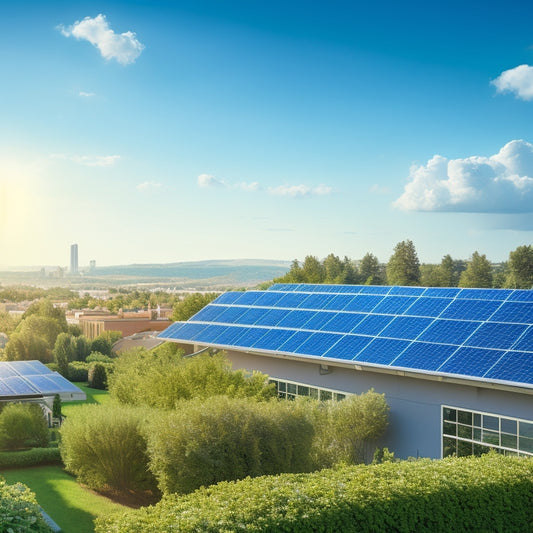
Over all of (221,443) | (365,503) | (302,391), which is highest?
(365,503)

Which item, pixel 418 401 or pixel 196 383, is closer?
pixel 418 401

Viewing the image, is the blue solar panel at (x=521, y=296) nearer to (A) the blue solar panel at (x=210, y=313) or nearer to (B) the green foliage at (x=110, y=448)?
(B) the green foliage at (x=110, y=448)

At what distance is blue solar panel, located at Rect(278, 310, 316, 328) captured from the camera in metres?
23.4

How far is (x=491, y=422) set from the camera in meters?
15.8

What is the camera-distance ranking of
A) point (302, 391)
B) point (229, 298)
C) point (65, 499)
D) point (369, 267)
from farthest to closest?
1. point (369, 267)
2. point (229, 298)
3. point (302, 391)
4. point (65, 499)

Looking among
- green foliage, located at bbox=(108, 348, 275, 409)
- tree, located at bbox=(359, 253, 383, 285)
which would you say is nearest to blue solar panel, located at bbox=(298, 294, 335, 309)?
green foliage, located at bbox=(108, 348, 275, 409)

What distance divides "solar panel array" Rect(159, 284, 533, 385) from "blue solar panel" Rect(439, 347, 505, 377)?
25 mm

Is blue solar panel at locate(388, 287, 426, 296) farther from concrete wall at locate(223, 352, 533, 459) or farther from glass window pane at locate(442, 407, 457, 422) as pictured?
glass window pane at locate(442, 407, 457, 422)

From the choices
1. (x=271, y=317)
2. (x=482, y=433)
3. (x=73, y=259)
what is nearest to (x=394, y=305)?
(x=271, y=317)

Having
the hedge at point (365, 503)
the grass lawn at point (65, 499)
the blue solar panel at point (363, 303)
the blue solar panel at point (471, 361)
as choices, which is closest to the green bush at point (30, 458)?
the grass lawn at point (65, 499)

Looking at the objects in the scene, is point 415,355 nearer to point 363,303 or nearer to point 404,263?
point 363,303

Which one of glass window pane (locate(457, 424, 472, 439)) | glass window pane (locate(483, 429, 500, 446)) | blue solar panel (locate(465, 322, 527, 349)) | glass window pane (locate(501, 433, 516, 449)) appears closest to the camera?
glass window pane (locate(501, 433, 516, 449))

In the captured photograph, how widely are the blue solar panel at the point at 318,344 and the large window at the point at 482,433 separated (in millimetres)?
4534

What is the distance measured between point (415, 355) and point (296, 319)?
22.4 ft
